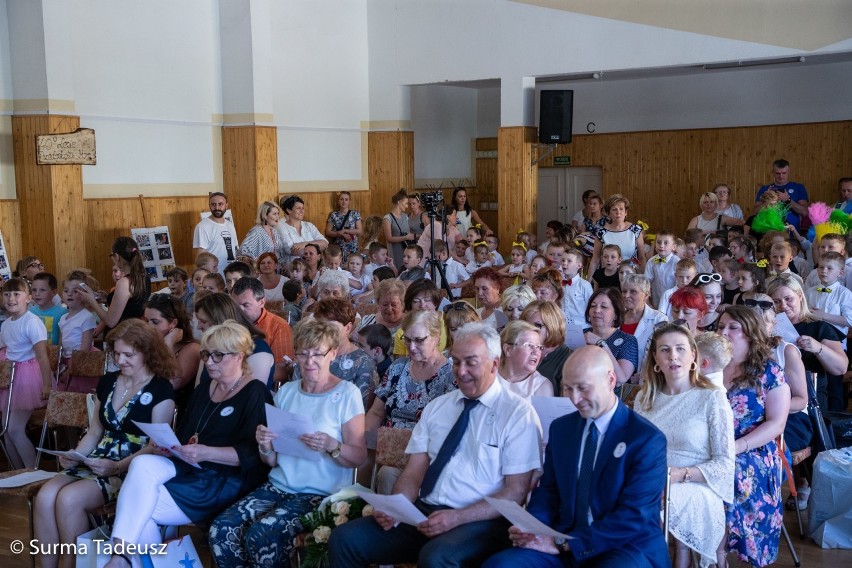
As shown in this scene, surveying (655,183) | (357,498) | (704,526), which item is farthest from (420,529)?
(655,183)

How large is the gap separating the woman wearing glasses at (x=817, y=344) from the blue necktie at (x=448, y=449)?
7.76 feet

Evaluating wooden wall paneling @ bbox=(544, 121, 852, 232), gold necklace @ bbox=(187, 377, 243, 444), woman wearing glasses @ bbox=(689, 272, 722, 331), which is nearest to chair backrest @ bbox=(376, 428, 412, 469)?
gold necklace @ bbox=(187, 377, 243, 444)

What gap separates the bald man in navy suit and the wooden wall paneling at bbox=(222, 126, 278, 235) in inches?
381

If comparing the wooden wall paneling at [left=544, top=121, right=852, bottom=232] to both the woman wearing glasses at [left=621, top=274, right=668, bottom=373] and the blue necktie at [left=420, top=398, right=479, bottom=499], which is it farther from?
the blue necktie at [left=420, top=398, right=479, bottom=499]

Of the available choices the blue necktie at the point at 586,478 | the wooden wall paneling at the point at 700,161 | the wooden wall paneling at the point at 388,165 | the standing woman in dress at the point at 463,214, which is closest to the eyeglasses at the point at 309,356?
the blue necktie at the point at 586,478

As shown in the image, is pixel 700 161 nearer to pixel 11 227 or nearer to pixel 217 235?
pixel 217 235

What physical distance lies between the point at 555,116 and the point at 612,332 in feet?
24.4

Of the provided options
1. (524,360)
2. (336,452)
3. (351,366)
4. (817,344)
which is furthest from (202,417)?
(817,344)

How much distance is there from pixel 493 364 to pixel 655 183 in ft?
37.5

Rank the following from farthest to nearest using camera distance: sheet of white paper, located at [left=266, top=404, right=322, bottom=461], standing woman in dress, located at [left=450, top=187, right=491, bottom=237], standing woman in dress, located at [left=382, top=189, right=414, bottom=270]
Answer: standing woman in dress, located at [left=450, top=187, right=491, bottom=237] < standing woman in dress, located at [left=382, top=189, right=414, bottom=270] < sheet of white paper, located at [left=266, top=404, right=322, bottom=461]

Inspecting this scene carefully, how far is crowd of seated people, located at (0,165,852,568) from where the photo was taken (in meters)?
3.21

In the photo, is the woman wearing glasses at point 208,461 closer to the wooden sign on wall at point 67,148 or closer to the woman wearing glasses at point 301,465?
the woman wearing glasses at point 301,465

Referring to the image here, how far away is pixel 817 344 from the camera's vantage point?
5.03 metres

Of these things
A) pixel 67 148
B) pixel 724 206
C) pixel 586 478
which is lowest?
pixel 586 478
